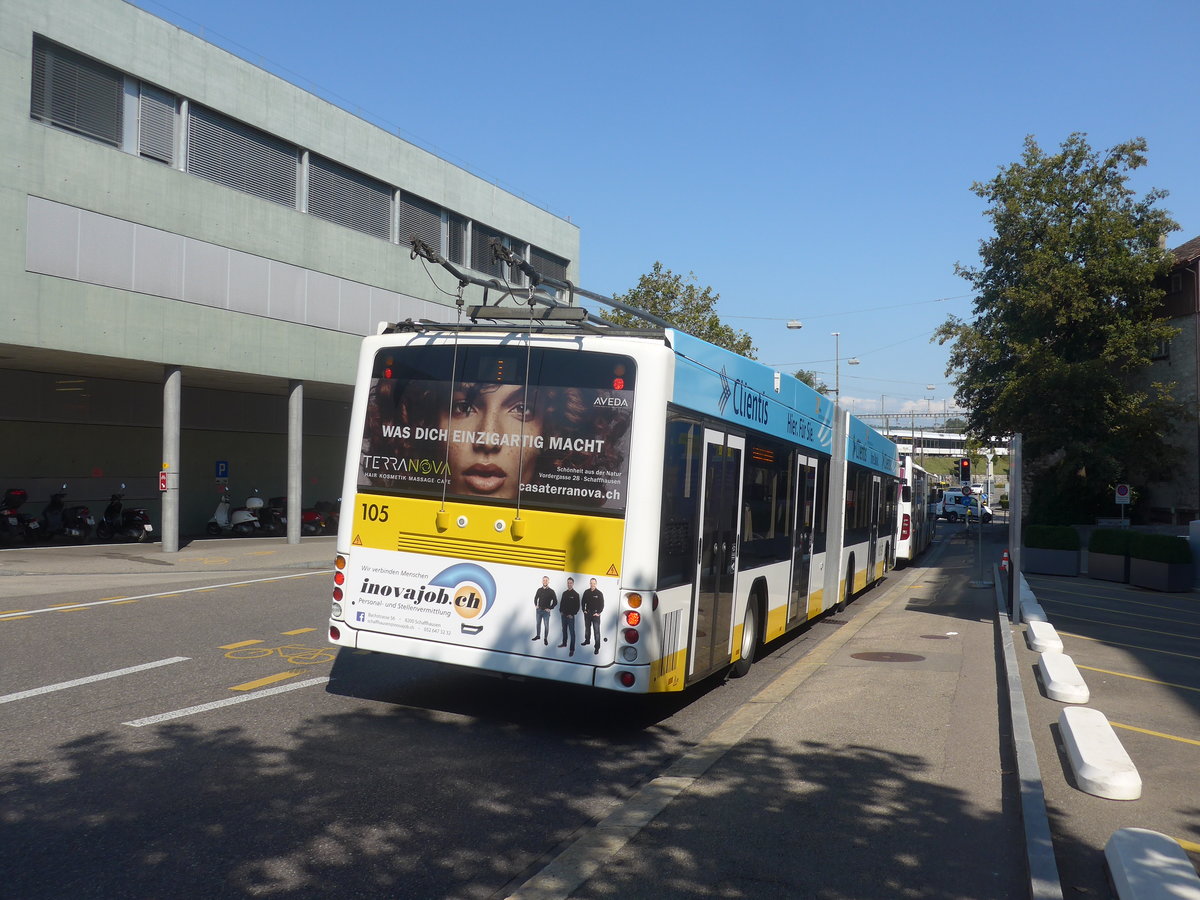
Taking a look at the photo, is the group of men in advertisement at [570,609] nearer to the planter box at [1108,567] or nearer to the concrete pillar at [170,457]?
the concrete pillar at [170,457]

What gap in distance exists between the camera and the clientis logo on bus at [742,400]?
8.98 m

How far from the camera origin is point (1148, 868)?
15.5ft

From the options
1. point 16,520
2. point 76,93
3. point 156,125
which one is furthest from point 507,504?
point 16,520

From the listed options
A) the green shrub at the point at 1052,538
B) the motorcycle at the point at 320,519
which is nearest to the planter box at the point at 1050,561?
the green shrub at the point at 1052,538

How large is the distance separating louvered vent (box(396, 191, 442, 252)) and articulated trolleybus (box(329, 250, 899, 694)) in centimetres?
2658

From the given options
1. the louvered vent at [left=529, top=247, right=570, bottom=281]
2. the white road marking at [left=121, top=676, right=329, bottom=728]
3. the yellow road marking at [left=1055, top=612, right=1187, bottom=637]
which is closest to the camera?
the white road marking at [left=121, top=676, right=329, bottom=728]

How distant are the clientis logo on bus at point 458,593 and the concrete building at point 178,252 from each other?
17.6m

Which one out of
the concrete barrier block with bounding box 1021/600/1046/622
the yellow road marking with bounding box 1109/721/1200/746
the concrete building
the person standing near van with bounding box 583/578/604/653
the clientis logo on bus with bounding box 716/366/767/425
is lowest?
the yellow road marking with bounding box 1109/721/1200/746

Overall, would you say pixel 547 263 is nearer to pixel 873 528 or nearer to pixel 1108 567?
pixel 1108 567

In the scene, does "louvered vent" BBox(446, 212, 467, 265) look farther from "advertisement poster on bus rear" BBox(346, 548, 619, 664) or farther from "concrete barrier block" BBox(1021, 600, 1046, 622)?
"advertisement poster on bus rear" BBox(346, 548, 619, 664)

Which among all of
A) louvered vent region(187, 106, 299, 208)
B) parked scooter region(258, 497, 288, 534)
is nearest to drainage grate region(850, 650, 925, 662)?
louvered vent region(187, 106, 299, 208)

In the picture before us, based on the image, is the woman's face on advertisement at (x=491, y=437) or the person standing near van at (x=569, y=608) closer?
the person standing near van at (x=569, y=608)

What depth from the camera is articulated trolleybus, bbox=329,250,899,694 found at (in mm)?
7383

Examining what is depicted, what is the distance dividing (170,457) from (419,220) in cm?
1300
